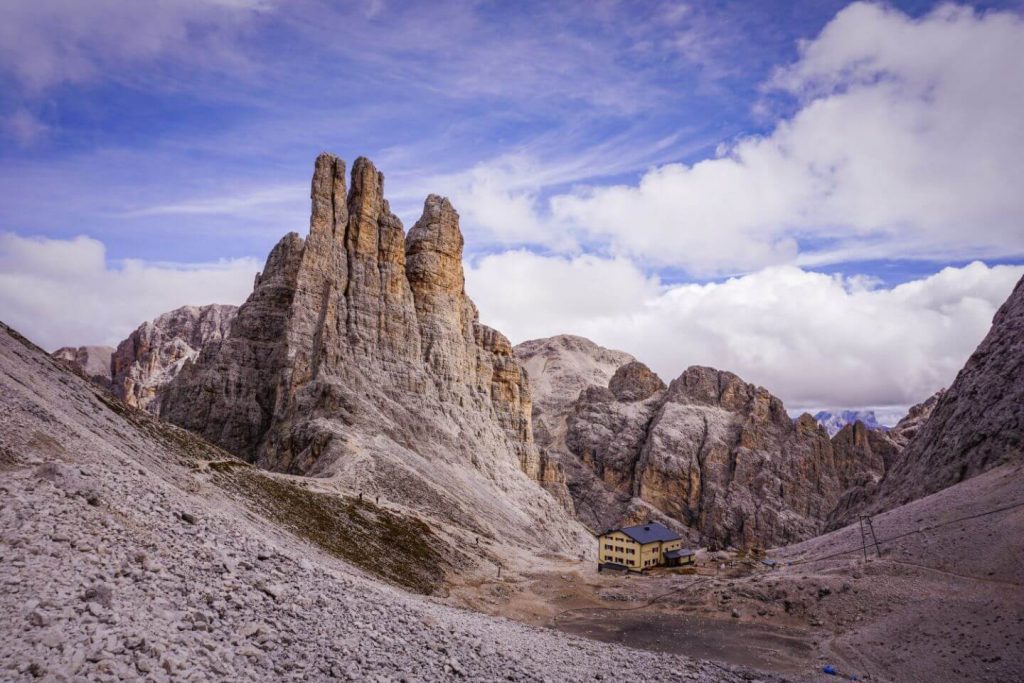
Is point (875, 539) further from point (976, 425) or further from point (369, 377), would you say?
point (369, 377)

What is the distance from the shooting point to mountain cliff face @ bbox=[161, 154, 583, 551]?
84938 millimetres

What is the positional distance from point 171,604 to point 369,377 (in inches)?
3293

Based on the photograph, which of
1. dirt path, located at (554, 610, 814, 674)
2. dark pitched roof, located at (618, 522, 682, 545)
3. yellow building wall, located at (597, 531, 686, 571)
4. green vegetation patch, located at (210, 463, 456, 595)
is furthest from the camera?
dark pitched roof, located at (618, 522, 682, 545)

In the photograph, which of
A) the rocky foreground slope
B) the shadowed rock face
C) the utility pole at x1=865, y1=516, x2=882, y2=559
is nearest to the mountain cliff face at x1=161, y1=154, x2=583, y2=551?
the rocky foreground slope

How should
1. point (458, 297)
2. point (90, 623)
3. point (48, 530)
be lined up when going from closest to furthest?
point (90, 623), point (48, 530), point (458, 297)

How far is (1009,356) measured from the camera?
84.8 m

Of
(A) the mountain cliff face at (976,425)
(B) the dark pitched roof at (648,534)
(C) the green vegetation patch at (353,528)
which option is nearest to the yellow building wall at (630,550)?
(B) the dark pitched roof at (648,534)

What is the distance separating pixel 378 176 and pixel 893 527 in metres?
101

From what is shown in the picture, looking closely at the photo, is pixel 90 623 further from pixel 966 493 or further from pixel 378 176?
pixel 378 176

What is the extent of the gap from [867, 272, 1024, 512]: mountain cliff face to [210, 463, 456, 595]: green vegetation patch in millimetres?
65184

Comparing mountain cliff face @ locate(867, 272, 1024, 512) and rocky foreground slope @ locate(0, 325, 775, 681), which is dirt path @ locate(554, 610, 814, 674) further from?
mountain cliff face @ locate(867, 272, 1024, 512)

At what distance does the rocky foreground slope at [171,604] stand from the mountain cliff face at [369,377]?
4536 cm

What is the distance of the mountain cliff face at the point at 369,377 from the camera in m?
84.9

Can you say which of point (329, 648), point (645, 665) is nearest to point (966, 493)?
point (645, 665)
